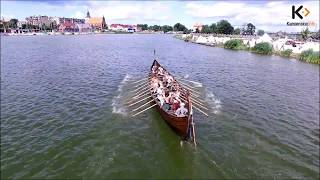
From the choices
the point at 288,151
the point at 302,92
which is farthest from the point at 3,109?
the point at 302,92

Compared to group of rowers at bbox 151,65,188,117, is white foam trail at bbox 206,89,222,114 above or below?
below

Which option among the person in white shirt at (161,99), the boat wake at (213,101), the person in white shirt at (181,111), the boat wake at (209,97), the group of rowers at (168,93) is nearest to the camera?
the person in white shirt at (181,111)

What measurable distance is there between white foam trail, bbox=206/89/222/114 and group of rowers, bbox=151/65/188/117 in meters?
4.20

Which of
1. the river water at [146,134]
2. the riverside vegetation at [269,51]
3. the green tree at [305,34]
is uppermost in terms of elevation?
the green tree at [305,34]

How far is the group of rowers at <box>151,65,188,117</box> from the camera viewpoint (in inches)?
972

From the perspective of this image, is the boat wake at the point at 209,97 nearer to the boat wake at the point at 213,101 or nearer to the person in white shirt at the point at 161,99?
the boat wake at the point at 213,101

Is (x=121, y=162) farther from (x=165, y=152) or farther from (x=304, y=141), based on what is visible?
(x=304, y=141)

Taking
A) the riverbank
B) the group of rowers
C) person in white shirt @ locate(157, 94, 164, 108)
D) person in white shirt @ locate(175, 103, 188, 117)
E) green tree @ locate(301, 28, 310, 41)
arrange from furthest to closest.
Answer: green tree @ locate(301, 28, 310, 41)
the riverbank
person in white shirt @ locate(157, 94, 164, 108)
the group of rowers
person in white shirt @ locate(175, 103, 188, 117)

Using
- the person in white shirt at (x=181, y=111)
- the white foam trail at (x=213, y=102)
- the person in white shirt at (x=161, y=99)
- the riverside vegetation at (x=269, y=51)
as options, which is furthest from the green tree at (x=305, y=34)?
the person in white shirt at (x=181, y=111)

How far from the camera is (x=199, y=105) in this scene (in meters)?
30.5

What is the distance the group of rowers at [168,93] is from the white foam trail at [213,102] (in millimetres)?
4197

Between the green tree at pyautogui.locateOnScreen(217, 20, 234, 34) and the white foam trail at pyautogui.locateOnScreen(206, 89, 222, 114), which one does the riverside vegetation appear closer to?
the white foam trail at pyautogui.locateOnScreen(206, 89, 222, 114)

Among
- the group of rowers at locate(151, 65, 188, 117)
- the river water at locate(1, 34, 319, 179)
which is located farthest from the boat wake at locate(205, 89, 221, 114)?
the group of rowers at locate(151, 65, 188, 117)

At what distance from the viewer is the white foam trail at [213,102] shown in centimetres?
3140
